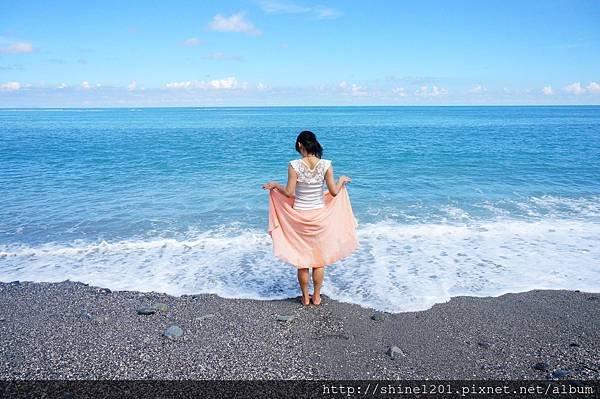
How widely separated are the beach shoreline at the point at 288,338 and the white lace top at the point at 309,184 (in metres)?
1.48

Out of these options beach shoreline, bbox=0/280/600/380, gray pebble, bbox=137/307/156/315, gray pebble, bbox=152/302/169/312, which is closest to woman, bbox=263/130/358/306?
beach shoreline, bbox=0/280/600/380

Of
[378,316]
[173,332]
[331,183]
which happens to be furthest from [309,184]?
[173,332]

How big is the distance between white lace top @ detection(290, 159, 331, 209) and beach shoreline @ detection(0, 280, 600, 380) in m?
1.48

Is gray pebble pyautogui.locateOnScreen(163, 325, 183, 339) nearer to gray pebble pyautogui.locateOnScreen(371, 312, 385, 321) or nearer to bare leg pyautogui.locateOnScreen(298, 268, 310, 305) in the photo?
bare leg pyautogui.locateOnScreen(298, 268, 310, 305)

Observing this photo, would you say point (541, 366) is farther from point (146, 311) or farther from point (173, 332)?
point (146, 311)

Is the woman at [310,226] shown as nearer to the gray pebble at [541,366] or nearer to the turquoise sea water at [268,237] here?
the turquoise sea water at [268,237]

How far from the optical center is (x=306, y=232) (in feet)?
19.1

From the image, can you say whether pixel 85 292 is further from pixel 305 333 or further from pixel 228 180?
pixel 228 180

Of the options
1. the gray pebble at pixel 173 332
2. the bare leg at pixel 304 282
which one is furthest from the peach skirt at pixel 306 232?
the gray pebble at pixel 173 332

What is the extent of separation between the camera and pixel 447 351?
465 cm

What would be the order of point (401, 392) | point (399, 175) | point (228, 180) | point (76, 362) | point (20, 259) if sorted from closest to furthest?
point (401, 392) → point (76, 362) → point (20, 259) → point (228, 180) → point (399, 175)

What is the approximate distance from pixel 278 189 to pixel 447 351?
113 inches

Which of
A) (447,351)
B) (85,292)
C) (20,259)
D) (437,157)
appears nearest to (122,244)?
(20,259)

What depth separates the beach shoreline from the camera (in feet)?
13.8
